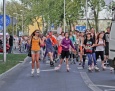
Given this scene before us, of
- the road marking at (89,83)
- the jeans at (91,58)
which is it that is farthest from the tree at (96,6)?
the road marking at (89,83)

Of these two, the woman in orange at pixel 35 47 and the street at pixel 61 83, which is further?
the woman in orange at pixel 35 47

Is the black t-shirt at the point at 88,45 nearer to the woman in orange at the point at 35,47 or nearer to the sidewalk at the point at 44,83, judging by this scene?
the sidewalk at the point at 44,83

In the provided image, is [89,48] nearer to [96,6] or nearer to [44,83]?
[44,83]

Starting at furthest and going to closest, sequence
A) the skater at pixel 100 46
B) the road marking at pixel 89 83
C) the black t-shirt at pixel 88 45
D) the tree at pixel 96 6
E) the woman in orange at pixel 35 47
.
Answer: the tree at pixel 96 6 → the skater at pixel 100 46 → the black t-shirt at pixel 88 45 → the woman in orange at pixel 35 47 → the road marking at pixel 89 83

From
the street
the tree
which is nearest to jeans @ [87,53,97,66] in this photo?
the street

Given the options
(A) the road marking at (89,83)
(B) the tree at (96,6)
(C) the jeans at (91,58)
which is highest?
(B) the tree at (96,6)

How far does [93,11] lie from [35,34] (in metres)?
40.3

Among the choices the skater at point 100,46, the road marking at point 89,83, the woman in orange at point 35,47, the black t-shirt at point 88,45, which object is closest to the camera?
the road marking at point 89,83

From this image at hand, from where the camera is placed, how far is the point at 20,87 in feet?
49.5

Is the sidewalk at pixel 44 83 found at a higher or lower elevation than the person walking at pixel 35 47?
lower

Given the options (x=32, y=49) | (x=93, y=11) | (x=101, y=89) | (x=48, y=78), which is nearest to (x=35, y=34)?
(x=32, y=49)

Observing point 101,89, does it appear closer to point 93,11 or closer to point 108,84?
point 108,84

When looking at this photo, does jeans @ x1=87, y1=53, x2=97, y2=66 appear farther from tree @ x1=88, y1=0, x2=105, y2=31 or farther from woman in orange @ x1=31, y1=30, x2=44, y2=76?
Answer: tree @ x1=88, y1=0, x2=105, y2=31

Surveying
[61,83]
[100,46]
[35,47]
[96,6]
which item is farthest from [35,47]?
[96,6]
